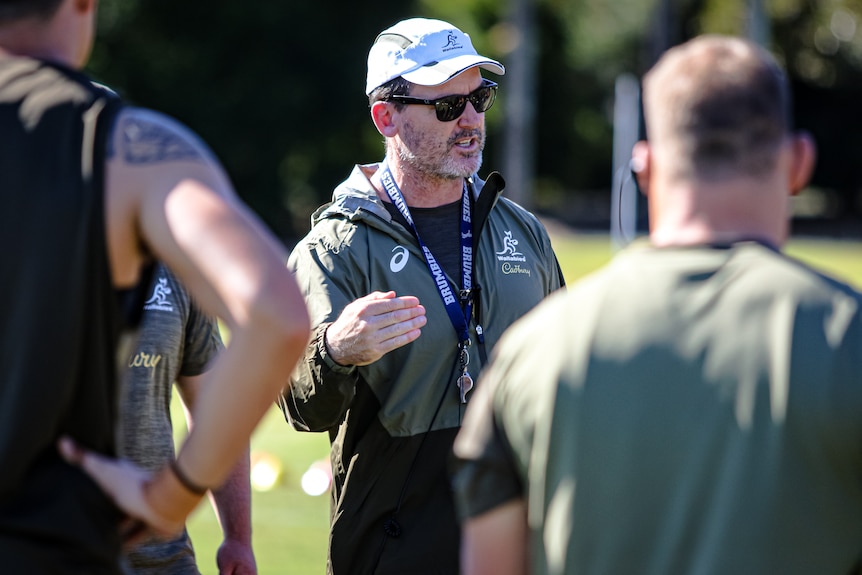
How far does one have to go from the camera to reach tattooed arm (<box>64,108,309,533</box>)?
89.4 inches

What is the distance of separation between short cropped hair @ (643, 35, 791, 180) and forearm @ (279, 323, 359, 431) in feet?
6.50

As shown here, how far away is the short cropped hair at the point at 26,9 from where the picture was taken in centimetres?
246

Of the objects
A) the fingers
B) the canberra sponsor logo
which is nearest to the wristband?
the fingers

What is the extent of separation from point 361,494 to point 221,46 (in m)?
30.7

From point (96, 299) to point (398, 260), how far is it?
2.12 meters

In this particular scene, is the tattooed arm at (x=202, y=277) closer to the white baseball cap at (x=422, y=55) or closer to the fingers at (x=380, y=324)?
the fingers at (x=380, y=324)

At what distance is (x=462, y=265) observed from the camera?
4.52 m

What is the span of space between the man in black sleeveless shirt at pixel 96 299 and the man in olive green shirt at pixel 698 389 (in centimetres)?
51

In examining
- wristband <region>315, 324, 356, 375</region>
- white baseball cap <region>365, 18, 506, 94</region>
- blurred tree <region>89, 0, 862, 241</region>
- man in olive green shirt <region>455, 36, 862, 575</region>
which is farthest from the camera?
blurred tree <region>89, 0, 862, 241</region>

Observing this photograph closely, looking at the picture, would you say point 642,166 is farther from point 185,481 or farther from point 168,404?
point 168,404

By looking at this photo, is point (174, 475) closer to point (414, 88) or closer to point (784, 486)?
point (784, 486)

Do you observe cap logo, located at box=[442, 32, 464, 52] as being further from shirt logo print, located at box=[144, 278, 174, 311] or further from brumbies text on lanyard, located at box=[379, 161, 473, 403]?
shirt logo print, located at box=[144, 278, 174, 311]

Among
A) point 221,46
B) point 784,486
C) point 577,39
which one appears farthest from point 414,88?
point 577,39

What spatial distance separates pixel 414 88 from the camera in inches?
187
